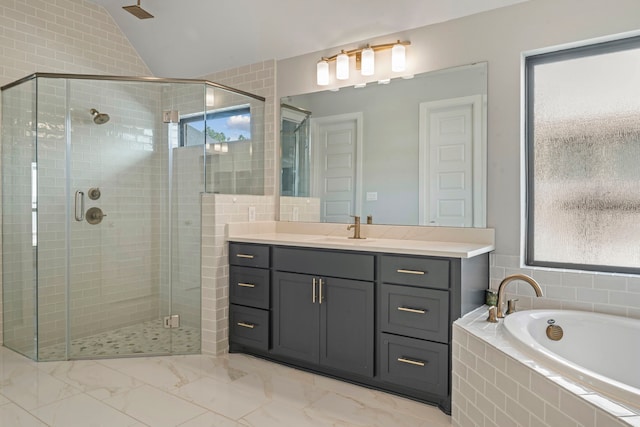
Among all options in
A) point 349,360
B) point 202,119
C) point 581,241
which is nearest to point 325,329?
point 349,360

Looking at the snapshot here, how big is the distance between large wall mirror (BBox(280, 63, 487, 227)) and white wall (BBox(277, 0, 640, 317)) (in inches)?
3.0

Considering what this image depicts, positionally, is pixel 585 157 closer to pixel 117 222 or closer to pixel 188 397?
pixel 188 397

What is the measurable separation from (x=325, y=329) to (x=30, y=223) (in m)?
2.29

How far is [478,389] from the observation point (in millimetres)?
1934

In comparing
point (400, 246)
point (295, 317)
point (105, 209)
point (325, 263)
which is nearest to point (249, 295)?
point (295, 317)

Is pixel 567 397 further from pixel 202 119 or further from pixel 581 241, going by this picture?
pixel 202 119

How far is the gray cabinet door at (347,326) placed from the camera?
2.54 metres

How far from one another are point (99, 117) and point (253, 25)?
139 cm

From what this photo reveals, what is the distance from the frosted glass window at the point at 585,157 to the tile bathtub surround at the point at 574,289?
13 centimetres

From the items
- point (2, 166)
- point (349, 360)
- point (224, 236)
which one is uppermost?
point (2, 166)

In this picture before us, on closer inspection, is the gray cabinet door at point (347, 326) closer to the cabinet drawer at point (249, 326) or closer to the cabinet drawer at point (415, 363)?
the cabinet drawer at point (415, 363)

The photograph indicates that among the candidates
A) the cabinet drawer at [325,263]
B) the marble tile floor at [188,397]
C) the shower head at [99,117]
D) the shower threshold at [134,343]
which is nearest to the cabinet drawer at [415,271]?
the cabinet drawer at [325,263]

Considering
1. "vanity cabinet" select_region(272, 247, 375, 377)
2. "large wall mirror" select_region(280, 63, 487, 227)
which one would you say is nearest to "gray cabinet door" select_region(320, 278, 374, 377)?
"vanity cabinet" select_region(272, 247, 375, 377)

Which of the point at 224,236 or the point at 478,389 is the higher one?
the point at 224,236
